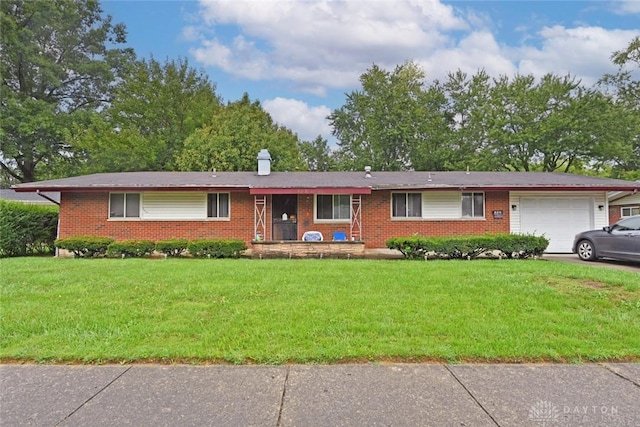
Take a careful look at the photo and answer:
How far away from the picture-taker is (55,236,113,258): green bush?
36.8 feet

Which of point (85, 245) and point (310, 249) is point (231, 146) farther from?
point (310, 249)

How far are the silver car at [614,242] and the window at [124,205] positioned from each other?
14793 millimetres

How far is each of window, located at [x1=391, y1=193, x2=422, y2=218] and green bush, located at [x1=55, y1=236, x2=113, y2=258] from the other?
9.63 meters

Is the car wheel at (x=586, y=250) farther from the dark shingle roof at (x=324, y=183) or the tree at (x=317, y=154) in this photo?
the tree at (x=317, y=154)

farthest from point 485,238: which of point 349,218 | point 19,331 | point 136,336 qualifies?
point 19,331

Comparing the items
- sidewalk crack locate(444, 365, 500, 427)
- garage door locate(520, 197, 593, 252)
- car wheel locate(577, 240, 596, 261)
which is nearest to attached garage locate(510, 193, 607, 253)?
garage door locate(520, 197, 593, 252)

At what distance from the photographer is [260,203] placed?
13.5 m

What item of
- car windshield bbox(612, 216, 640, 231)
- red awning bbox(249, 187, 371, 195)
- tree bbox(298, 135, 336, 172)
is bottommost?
car windshield bbox(612, 216, 640, 231)

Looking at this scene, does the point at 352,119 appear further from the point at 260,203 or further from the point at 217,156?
the point at 260,203

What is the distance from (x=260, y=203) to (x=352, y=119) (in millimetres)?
23262

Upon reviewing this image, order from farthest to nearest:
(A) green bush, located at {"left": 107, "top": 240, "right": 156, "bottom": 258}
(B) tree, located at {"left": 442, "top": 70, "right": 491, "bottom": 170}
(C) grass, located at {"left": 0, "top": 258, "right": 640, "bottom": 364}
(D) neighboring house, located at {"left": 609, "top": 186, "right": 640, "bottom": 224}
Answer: (B) tree, located at {"left": 442, "top": 70, "right": 491, "bottom": 170}
(D) neighboring house, located at {"left": 609, "top": 186, "right": 640, "bottom": 224}
(A) green bush, located at {"left": 107, "top": 240, "right": 156, "bottom": 258}
(C) grass, located at {"left": 0, "top": 258, "right": 640, "bottom": 364}

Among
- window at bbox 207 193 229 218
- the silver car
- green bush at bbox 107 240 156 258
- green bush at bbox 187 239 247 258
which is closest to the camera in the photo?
the silver car

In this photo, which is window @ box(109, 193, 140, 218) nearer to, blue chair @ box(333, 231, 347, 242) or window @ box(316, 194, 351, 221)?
window @ box(316, 194, 351, 221)

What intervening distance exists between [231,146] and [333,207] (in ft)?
39.4
